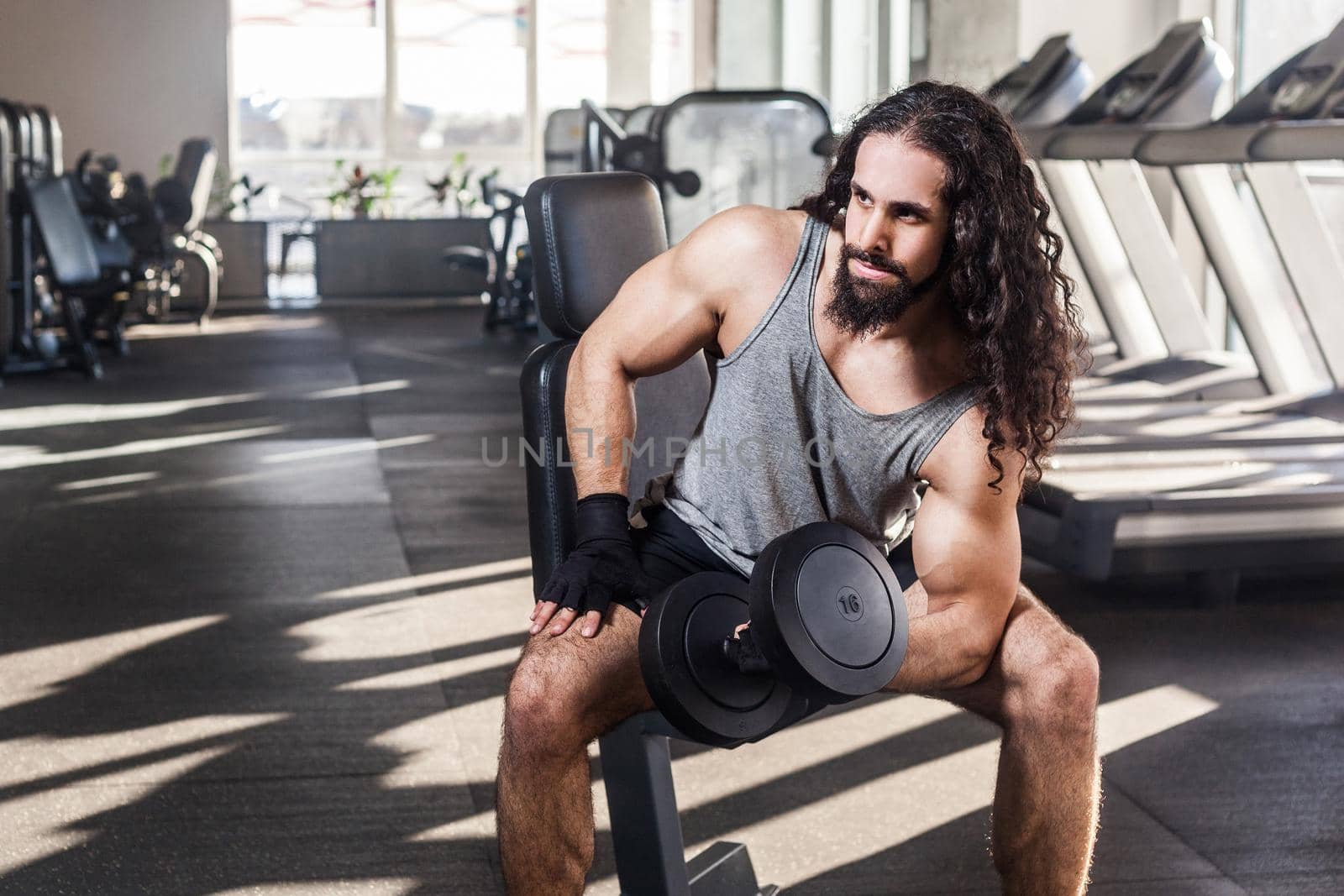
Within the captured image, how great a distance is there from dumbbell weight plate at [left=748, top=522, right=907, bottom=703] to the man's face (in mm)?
349

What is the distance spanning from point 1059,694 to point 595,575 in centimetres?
51

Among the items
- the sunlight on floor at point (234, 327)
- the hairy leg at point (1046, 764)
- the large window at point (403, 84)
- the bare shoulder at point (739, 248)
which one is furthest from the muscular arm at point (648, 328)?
the large window at point (403, 84)

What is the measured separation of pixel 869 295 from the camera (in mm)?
1539

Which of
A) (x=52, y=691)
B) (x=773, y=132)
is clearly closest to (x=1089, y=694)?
(x=52, y=691)

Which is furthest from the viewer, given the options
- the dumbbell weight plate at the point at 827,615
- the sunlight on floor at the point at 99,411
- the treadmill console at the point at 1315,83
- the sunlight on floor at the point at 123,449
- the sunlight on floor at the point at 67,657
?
the sunlight on floor at the point at 99,411

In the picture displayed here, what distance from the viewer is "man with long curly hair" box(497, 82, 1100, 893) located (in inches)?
58.7

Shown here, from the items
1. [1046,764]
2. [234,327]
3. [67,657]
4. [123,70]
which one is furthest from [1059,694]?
[123,70]

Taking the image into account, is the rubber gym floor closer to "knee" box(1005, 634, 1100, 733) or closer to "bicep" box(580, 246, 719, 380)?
"knee" box(1005, 634, 1100, 733)

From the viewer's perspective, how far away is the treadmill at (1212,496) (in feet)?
9.50

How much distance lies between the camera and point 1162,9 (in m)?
5.49

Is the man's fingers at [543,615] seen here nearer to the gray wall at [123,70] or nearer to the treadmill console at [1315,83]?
the treadmill console at [1315,83]

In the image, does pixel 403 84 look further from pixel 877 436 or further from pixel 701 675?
pixel 701 675

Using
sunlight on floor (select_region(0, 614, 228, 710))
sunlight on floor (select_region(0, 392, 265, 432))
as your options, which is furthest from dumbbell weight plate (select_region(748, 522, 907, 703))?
sunlight on floor (select_region(0, 392, 265, 432))

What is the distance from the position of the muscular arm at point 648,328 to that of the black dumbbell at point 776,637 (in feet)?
1.08
